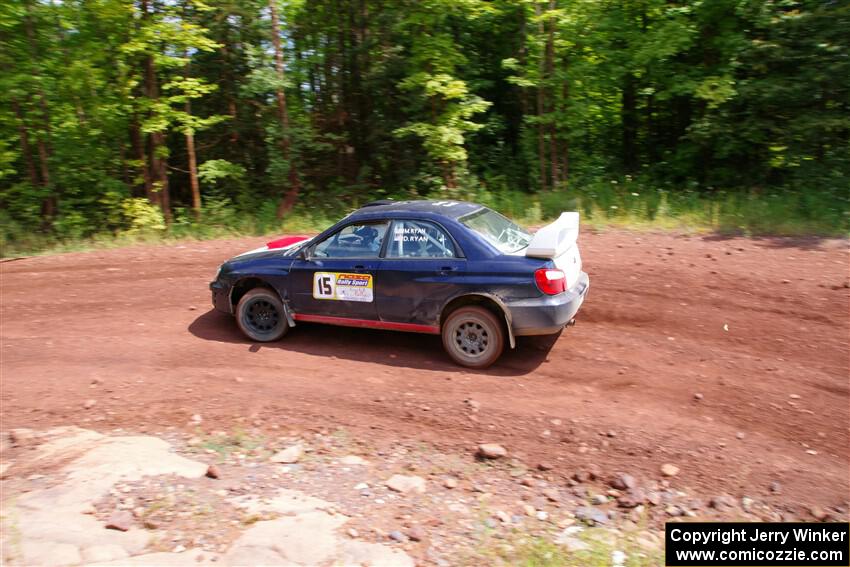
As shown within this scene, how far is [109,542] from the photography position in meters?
4.11

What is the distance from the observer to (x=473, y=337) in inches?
260

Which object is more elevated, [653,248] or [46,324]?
[653,248]

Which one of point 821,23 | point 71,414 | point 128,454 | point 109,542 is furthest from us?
point 821,23

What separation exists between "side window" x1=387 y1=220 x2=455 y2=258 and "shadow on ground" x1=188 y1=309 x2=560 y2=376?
3.88ft

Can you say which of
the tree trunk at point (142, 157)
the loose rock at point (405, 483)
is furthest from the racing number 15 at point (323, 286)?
the tree trunk at point (142, 157)

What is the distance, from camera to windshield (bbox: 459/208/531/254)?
665cm

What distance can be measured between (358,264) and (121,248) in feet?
27.2

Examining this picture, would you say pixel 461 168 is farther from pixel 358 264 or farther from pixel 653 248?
pixel 358 264

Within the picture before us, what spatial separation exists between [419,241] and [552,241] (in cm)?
143

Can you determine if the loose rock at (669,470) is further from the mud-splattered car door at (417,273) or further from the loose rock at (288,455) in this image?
the loose rock at (288,455)

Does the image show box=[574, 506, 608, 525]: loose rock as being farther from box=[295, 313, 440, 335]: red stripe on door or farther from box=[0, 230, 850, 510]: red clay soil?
box=[295, 313, 440, 335]: red stripe on door

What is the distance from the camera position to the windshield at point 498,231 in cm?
665

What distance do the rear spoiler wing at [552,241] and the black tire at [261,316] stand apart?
3.09 meters

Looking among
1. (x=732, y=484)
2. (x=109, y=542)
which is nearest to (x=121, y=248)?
(x=109, y=542)
